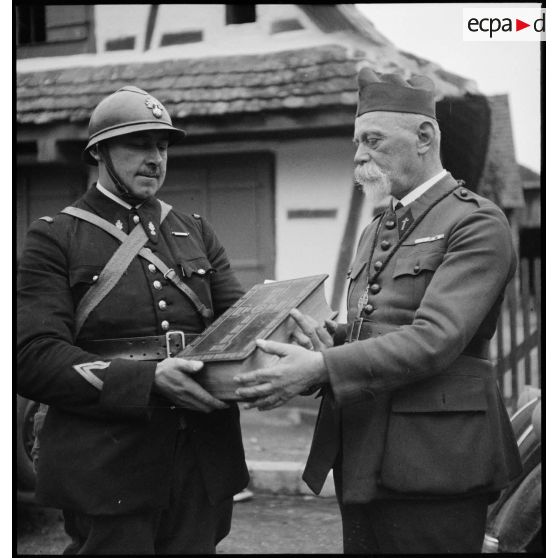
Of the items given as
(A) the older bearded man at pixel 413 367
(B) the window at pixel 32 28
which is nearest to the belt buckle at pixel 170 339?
(A) the older bearded man at pixel 413 367

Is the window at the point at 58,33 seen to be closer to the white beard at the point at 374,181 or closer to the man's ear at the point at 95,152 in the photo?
the man's ear at the point at 95,152

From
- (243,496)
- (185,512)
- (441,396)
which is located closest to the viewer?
(441,396)

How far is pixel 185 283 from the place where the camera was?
285 centimetres

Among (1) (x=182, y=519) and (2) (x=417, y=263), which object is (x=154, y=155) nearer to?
(2) (x=417, y=263)

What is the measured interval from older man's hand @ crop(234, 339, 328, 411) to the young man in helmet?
181 mm

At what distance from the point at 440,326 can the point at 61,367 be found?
1308mm

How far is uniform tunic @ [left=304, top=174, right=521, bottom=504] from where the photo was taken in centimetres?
232

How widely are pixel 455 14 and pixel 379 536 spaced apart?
2.35m

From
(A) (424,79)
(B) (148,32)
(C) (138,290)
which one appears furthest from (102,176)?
(B) (148,32)

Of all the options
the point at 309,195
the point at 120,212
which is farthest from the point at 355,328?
the point at 309,195

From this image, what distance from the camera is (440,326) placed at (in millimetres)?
2283

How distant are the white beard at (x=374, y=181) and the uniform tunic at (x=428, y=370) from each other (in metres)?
0.14

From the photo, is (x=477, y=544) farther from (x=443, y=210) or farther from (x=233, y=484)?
(x=443, y=210)

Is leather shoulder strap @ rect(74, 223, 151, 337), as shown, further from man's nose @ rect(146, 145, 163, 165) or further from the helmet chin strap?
man's nose @ rect(146, 145, 163, 165)
